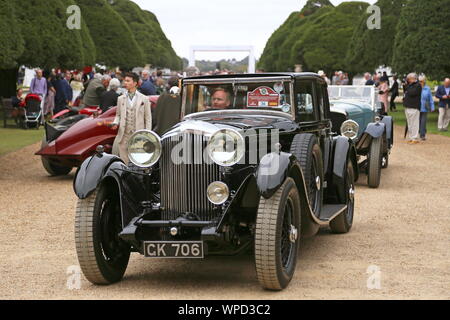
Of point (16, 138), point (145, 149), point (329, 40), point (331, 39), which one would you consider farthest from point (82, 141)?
point (329, 40)

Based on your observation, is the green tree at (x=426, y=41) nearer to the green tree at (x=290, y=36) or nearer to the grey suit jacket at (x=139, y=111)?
the grey suit jacket at (x=139, y=111)

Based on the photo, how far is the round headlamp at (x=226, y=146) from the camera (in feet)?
20.1

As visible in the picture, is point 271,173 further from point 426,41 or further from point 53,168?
point 426,41

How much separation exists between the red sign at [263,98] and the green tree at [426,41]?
20.8m

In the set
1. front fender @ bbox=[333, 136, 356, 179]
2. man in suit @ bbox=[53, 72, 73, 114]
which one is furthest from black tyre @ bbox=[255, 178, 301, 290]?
man in suit @ bbox=[53, 72, 73, 114]

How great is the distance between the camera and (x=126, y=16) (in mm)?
82125

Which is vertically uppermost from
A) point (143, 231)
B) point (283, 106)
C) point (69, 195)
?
point (283, 106)

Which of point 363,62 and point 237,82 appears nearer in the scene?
point 237,82

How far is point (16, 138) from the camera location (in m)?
21.8

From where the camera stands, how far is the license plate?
5.91 m

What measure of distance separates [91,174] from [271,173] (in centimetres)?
149

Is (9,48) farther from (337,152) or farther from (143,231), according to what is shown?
(143,231)
